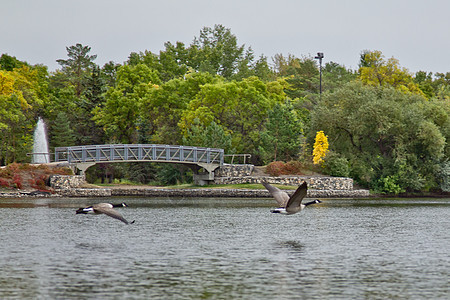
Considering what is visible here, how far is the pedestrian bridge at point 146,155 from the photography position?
5769cm

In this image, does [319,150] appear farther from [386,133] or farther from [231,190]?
[231,190]

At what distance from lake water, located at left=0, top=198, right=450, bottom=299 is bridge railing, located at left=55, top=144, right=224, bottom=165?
81.0 ft

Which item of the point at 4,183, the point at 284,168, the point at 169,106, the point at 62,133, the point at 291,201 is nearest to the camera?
the point at 291,201

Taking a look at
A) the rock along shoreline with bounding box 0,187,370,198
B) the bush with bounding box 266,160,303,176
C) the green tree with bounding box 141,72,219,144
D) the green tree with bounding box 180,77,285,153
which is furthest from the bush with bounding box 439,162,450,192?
the green tree with bounding box 141,72,219,144

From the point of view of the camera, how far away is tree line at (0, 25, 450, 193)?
59156mm

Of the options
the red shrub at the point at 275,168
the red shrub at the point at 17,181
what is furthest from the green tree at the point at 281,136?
the red shrub at the point at 17,181

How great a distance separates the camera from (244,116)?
70.6 metres

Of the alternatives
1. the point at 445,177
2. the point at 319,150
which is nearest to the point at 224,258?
the point at 319,150

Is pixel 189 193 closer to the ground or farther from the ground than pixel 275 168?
closer to the ground

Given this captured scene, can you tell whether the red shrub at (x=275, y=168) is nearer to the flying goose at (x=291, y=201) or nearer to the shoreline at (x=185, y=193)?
the shoreline at (x=185, y=193)

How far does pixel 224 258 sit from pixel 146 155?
40.1 meters

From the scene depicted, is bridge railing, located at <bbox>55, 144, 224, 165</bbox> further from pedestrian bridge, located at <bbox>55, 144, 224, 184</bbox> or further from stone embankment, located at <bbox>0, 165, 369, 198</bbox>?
stone embankment, located at <bbox>0, 165, 369, 198</bbox>

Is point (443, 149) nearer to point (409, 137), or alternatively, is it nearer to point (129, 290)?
point (409, 137)

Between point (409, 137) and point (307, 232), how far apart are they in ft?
115
